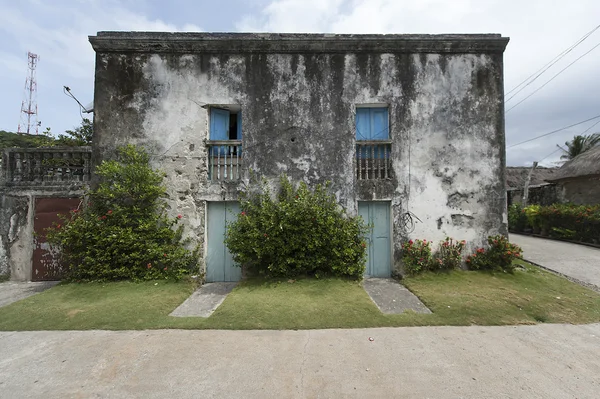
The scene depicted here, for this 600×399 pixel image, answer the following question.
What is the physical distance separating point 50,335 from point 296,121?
5707 mm

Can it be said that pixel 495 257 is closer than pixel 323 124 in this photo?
Yes

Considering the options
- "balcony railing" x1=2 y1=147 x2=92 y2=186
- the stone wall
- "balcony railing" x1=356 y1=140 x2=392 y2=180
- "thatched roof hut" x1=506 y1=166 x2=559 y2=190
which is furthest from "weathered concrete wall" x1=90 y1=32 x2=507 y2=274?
"thatched roof hut" x1=506 y1=166 x2=559 y2=190

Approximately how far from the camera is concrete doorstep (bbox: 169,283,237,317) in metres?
4.54

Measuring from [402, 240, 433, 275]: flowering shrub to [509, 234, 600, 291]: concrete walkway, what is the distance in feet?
10.5

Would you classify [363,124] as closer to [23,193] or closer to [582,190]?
[23,193]

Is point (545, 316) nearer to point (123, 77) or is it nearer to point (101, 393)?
point (101, 393)

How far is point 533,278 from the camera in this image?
5867 millimetres

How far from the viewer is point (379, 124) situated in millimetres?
6645

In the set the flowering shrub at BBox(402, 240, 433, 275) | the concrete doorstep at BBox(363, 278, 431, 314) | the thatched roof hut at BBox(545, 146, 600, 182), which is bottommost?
the concrete doorstep at BBox(363, 278, 431, 314)

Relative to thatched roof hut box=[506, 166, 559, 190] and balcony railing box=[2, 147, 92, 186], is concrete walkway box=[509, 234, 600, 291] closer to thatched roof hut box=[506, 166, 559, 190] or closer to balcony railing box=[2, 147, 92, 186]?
balcony railing box=[2, 147, 92, 186]

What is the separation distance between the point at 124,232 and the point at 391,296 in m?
5.62

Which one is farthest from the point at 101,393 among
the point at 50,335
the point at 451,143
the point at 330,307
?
the point at 451,143

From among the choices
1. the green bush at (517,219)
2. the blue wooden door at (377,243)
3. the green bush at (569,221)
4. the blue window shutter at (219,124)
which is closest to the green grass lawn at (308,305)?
the blue wooden door at (377,243)

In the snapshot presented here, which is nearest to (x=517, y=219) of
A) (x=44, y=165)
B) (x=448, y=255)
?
(x=448, y=255)
